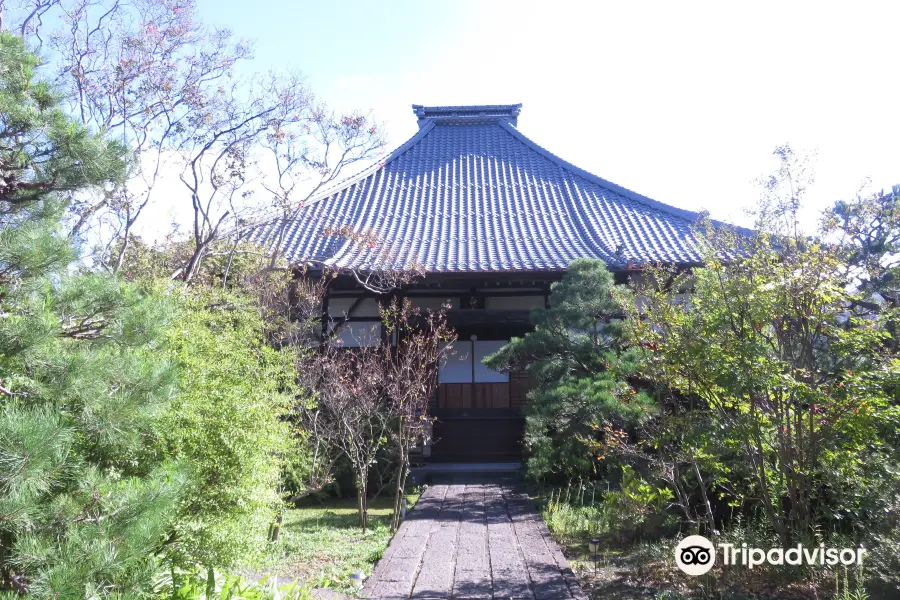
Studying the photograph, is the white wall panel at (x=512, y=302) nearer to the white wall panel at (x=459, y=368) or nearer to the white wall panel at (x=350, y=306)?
the white wall panel at (x=459, y=368)

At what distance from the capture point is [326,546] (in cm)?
567

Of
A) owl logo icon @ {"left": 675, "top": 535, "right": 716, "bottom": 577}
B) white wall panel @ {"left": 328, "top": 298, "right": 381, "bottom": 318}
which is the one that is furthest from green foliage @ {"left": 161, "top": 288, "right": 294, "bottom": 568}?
white wall panel @ {"left": 328, "top": 298, "right": 381, "bottom": 318}

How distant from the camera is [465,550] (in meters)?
5.22

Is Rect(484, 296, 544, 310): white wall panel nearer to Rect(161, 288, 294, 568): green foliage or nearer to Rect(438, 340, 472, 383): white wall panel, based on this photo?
Rect(438, 340, 472, 383): white wall panel

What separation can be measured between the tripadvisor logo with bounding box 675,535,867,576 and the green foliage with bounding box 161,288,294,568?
2974 millimetres

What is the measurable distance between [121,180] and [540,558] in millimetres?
4018

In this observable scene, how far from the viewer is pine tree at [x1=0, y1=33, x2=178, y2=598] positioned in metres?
2.26

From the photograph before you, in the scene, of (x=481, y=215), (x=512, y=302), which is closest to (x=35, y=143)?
(x=512, y=302)

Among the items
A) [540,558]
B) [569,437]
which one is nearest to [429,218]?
[569,437]

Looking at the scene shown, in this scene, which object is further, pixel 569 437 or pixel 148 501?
pixel 569 437

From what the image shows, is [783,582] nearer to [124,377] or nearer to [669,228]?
[124,377]

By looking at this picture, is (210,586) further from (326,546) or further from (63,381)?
(326,546)

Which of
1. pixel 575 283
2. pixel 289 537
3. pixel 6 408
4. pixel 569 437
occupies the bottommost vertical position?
pixel 289 537

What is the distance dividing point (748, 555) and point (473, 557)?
2060 mm
